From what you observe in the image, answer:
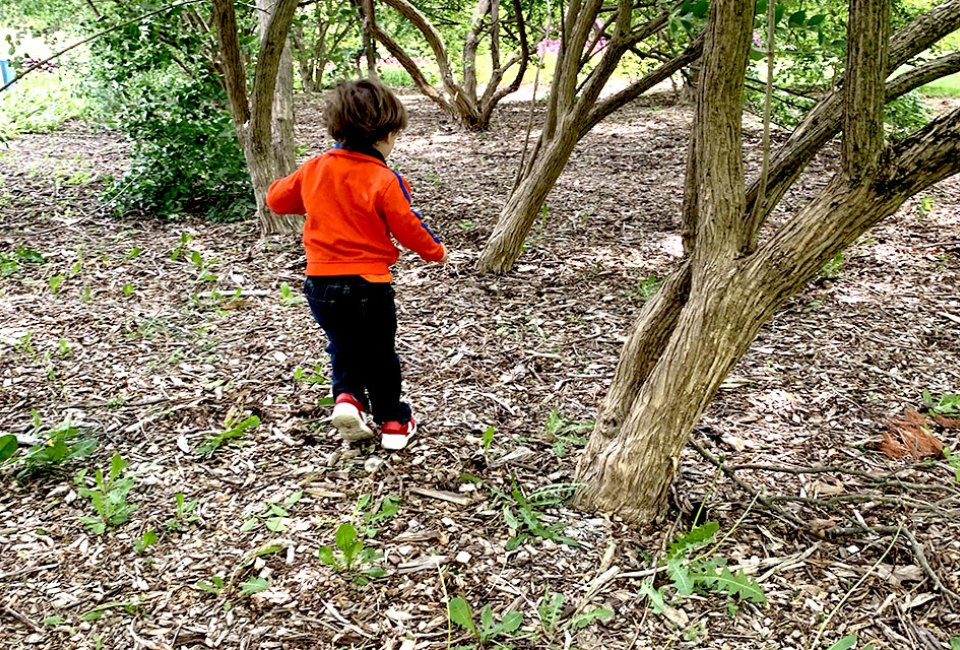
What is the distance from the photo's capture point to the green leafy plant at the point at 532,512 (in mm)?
2508

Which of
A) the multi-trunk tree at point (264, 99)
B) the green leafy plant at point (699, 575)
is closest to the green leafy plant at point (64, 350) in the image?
the multi-trunk tree at point (264, 99)

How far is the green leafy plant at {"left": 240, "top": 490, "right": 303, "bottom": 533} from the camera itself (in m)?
2.56

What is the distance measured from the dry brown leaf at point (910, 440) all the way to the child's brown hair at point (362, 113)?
2.28 m

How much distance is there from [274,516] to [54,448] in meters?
0.92

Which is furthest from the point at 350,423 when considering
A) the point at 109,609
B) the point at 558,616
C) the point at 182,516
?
the point at 558,616

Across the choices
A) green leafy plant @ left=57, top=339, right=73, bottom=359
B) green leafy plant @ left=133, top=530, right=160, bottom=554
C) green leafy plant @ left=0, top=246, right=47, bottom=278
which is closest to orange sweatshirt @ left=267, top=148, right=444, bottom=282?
green leafy plant @ left=133, top=530, right=160, bottom=554

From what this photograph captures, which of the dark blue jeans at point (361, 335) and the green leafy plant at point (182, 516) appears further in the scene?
the dark blue jeans at point (361, 335)

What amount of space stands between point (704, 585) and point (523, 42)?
628 cm

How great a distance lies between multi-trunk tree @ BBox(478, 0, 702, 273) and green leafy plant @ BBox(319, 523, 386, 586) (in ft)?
9.08

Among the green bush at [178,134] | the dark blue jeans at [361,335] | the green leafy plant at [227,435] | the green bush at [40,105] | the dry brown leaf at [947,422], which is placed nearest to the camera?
the dark blue jeans at [361,335]

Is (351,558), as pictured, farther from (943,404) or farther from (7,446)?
(943,404)

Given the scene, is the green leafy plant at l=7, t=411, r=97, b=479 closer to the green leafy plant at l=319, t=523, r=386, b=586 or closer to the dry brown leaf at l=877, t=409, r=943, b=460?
the green leafy plant at l=319, t=523, r=386, b=586

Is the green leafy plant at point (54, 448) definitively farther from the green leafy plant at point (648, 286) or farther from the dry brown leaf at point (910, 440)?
the dry brown leaf at point (910, 440)

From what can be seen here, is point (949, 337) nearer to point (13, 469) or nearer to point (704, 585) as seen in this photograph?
point (704, 585)
